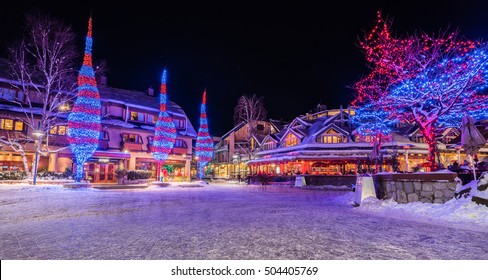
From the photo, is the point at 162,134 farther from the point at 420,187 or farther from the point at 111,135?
the point at 420,187

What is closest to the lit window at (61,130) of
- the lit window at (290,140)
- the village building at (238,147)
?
the village building at (238,147)

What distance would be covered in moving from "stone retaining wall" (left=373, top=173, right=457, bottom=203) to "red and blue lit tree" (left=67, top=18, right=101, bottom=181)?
18603 millimetres

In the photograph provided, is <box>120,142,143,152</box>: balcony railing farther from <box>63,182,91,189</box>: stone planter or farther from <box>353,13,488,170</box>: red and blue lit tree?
<box>353,13,488,170</box>: red and blue lit tree

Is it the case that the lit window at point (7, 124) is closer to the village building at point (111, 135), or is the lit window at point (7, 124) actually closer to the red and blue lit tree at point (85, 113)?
the village building at point (111, 135)

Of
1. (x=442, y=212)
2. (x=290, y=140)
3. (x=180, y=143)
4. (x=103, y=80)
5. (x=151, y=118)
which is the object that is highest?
(x=103, y=80)

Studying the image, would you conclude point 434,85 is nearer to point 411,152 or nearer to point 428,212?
point 428,212

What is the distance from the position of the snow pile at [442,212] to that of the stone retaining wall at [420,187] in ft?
0.90

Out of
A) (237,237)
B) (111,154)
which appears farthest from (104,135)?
(237,237)

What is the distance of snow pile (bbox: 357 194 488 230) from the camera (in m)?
6.32

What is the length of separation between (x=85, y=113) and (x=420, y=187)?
19742mm

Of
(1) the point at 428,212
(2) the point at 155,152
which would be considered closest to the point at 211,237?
(1) the point at 428,212

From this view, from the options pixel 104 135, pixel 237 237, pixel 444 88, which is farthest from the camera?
pixel 104 135

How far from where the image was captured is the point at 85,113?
19.7 metres

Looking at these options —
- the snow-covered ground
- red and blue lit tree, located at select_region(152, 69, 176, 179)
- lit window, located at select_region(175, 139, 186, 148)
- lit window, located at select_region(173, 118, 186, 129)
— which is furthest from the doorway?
the snow-covered ground
